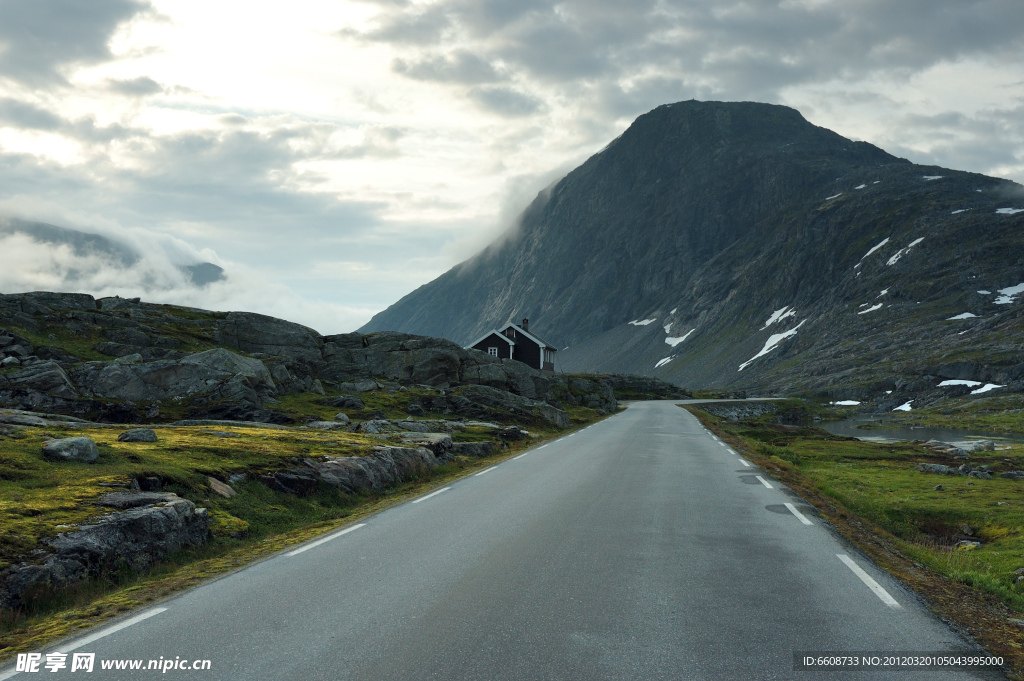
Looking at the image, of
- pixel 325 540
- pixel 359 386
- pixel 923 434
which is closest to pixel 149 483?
pixel 325 540

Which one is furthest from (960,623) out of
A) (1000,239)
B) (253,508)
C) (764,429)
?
(1000,239)

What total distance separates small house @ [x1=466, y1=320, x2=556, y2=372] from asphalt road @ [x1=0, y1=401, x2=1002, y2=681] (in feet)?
274

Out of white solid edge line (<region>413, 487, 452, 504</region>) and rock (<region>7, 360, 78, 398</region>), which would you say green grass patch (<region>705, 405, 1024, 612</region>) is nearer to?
white solid edge line (<region>413, 487, 452, 504</region>)

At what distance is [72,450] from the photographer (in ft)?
44.6

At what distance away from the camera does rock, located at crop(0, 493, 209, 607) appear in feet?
27.3

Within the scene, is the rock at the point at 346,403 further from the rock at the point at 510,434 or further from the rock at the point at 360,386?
the rock at the point at 510,434

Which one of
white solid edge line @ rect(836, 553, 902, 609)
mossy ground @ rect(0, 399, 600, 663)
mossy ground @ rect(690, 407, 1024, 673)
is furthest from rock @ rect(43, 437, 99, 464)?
mossy ground @ rect(690, 407, 1024, 673)

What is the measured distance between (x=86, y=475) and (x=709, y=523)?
1140cm

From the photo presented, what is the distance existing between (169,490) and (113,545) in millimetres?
3367

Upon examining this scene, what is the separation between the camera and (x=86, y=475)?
40.6 ft

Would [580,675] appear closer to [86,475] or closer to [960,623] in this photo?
[960,623]

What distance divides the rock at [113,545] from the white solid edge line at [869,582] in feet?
32.4

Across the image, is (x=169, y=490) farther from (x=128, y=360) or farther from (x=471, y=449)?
(x=128, y=360)

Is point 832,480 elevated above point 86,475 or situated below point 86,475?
below
